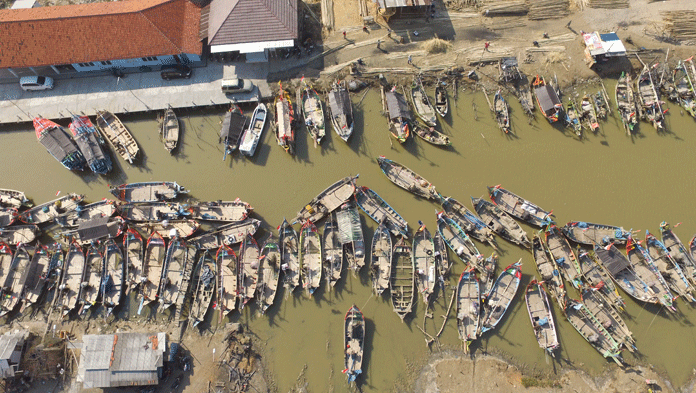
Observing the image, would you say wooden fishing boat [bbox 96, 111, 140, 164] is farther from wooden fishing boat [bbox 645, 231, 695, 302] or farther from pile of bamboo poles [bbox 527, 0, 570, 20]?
wooden fishing boat [bbox 645, 231, 695, 302]

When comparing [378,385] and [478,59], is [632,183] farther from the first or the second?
[378,385]

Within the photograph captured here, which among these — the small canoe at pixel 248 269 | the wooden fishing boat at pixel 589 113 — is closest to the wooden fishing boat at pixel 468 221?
the wooden fishing boat at pixel 589 113

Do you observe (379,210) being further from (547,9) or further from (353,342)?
(547,9)

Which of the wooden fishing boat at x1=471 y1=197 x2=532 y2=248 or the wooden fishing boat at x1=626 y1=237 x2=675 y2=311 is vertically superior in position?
the wooden fishing boat at x1=471 y1=197 x2=532 y2=248

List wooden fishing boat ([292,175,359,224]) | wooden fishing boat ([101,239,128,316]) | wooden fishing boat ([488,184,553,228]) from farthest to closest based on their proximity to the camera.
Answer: wooden fishing boat ([292,175,359,224]) < wooden fishing boat ([488,184,553,228]) < wooden fishing boat ([101,239,128,316])

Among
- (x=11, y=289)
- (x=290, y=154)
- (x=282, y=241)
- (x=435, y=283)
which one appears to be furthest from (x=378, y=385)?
(x=11, y=289)

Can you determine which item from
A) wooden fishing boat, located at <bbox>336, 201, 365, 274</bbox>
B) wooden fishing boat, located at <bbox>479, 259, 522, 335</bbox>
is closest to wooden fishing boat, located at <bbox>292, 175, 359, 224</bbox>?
wooden fishing boat, located at <bbox>336, 201, 365, 274</bbox>

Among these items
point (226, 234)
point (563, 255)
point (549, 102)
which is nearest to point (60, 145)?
point (226, 234)
